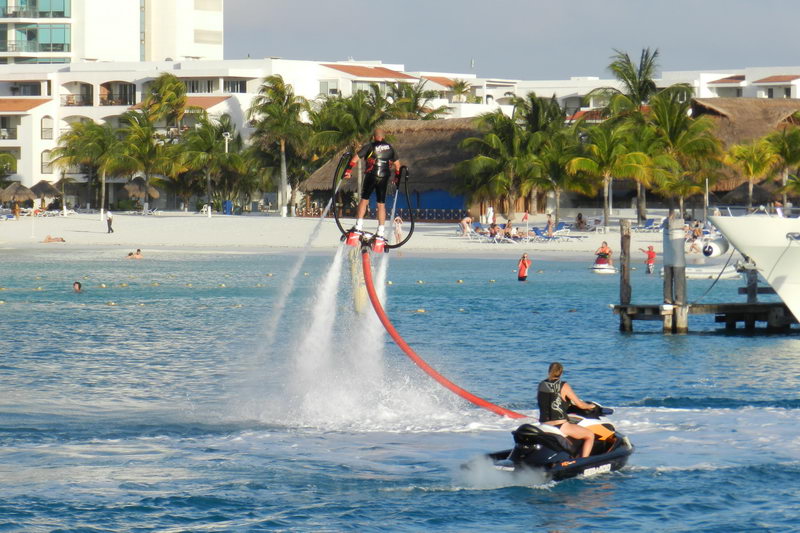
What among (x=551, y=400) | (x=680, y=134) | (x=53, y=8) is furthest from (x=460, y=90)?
(x=551, y=400)

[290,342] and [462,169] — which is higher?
[462,169]

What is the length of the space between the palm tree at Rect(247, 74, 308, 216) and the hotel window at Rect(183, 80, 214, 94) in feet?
35.5

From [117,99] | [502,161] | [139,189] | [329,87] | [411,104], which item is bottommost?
[139,189]

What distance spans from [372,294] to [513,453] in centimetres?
330

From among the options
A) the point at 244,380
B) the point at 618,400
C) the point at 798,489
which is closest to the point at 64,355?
the point at 244,380

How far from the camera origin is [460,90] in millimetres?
108250

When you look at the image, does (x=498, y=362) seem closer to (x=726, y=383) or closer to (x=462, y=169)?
(x=726, y=383)

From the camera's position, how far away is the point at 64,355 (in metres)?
32.5

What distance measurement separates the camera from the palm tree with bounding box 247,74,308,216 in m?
81.3

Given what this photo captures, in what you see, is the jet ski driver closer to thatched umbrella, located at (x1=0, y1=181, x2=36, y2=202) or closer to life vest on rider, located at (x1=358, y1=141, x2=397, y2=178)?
life vest on rider, located at (x1=358, y1=141, x2=397, y2=178)

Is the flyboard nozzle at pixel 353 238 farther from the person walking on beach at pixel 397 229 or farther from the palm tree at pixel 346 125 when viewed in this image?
the palm tree at pixel 346 125

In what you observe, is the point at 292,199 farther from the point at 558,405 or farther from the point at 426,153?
the point at 558,405

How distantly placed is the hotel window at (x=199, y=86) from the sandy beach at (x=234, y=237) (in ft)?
51.0

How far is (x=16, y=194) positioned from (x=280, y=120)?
17969mm
